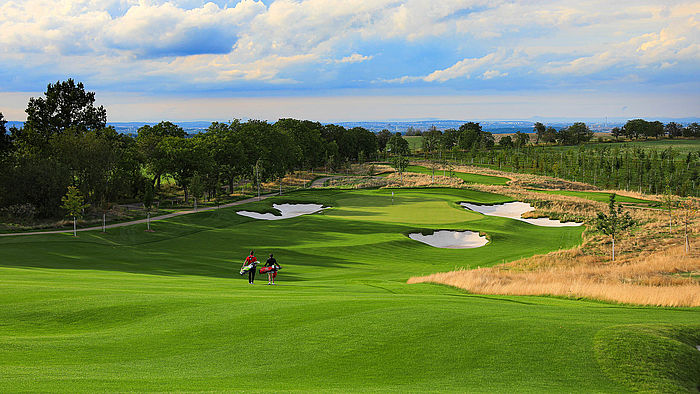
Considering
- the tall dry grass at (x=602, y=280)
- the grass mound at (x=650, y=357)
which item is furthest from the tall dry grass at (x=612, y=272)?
the grass mound at (x=650, y=357)

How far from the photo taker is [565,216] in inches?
2179

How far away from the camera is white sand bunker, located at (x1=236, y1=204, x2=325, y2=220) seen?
58656mm

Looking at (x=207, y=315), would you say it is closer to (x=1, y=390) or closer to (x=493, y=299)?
(x=1, y=390)

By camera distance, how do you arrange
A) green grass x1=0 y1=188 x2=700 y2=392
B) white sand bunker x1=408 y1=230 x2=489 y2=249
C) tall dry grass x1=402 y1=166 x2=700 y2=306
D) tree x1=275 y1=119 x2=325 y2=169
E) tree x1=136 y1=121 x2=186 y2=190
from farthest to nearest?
tree x1=275 y1=119 x2=325 y2=169 → tree x1=136 y1=121 x2=186 y2=190 → white sand bunker x1=408 y1=230 x2=489 y2=249 → tall dry grass x1=402 y1=166 x2=700 y2=306 → green grass x1=0 y1=188 x2=700 y2=392

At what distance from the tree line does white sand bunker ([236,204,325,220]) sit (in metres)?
7.86

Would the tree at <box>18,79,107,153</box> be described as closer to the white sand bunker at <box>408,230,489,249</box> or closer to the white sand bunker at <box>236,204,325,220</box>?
the white sand bunker at <box>236,204,325,220</box>

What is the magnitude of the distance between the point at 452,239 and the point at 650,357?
34310mm

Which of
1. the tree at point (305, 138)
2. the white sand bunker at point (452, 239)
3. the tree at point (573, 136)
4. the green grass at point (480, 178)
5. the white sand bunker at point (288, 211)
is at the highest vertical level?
the tree at point (573, 136)

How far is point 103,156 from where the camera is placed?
56844 mm

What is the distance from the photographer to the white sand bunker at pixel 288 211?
58656 millimetres

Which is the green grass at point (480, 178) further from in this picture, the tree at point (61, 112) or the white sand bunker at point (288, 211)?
the tree at point (61, 112)

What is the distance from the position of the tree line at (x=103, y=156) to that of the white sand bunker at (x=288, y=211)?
786cm

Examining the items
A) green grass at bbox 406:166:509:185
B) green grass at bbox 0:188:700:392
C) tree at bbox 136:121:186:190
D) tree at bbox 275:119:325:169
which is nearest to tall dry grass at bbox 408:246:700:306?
green grass at bbox 0:188:700:392

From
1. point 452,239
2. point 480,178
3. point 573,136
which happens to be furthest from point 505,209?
point 573,136
